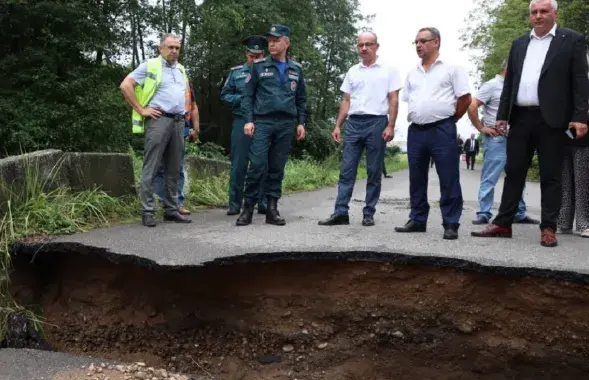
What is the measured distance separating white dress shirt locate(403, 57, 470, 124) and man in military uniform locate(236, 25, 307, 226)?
4.32 ft

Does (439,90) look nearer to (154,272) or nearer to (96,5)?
(154,272)

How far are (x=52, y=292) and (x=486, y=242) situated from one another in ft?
12.6

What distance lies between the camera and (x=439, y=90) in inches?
186

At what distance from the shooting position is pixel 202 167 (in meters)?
8.30

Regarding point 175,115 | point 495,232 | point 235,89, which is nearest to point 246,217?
point 175,115

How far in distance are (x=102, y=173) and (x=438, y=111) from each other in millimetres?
3639

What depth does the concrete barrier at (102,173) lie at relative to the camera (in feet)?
18.1

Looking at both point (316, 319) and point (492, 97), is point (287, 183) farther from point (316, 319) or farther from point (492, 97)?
point (316, 319)

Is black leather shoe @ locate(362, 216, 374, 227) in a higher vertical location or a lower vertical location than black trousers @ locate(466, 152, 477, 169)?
higher

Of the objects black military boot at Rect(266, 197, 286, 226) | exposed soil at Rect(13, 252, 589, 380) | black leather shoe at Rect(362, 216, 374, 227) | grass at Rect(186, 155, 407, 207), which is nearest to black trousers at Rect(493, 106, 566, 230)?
exposed soil at Rect(13, 252, 589, 380)

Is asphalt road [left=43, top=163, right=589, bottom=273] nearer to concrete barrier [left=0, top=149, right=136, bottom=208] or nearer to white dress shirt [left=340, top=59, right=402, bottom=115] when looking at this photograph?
concrete barrier [left=0, top=149, right=136, bottom=208]

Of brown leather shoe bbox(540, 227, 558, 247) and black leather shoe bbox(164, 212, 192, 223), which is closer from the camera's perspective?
brown leather shoe bbox(540, 227, 558, 247)

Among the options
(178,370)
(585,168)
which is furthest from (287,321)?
(585,168)

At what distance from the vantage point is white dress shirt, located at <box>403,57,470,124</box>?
4.68 meters
